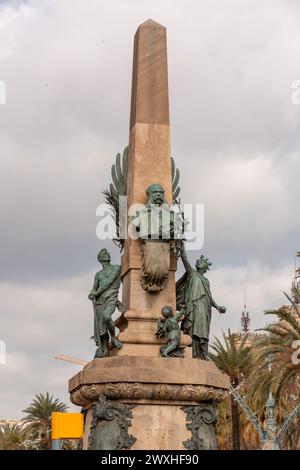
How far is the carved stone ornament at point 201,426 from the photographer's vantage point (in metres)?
→ 14.7

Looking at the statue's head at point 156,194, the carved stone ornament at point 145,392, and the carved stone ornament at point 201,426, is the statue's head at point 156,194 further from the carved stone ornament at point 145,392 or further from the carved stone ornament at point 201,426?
the carved stone ornament at point 201,426

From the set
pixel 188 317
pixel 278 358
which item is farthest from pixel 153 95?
pixel 278 358

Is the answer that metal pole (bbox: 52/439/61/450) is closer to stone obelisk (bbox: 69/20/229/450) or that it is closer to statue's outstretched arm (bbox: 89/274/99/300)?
stone obelisk (bbox: 69/20/229/450)

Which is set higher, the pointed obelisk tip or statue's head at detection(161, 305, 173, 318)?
the pointed obelisk tip

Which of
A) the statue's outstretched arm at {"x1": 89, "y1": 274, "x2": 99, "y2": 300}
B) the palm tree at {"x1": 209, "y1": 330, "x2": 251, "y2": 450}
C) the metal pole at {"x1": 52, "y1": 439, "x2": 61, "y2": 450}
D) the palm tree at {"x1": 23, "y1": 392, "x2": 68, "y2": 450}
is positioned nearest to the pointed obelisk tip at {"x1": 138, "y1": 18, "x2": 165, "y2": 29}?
the statue's outstretched arm at {"x1": 89, "y1": 274, "x2": 99, "y2": 300}

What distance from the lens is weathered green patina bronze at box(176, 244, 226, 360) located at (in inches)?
629

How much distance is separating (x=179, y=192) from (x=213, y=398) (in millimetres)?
4515

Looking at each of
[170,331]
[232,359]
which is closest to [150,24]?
[170,331]

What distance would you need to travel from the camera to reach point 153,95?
57.5 feet

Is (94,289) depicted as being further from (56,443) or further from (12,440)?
(12,440)

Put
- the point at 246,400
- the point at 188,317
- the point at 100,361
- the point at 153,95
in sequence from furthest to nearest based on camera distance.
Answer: the point at 246,400, the point at 153,95, the point at 188,317, the point at 100,361

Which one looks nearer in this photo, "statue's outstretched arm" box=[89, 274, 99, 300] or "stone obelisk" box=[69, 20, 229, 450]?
"stone obelisk" box=[69, 20, 229, 450]

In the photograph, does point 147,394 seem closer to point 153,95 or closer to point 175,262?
point 175,262

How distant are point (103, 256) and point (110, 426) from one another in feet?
10.7
